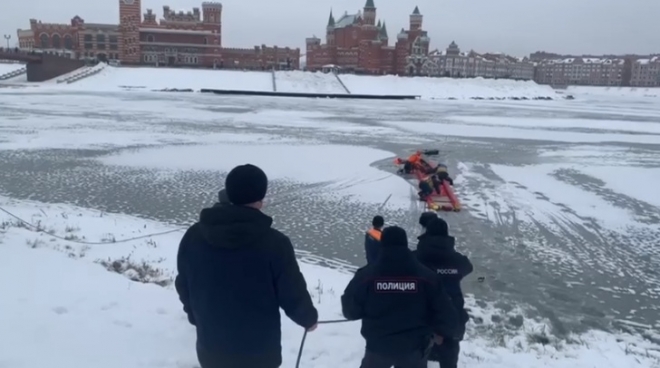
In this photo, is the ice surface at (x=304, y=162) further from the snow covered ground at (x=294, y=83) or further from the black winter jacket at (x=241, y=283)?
the snow covered ground at (x=294, y=83)

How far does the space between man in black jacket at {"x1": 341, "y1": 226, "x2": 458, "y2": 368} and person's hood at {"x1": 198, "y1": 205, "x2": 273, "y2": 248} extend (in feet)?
3.08

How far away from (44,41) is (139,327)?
105 meters

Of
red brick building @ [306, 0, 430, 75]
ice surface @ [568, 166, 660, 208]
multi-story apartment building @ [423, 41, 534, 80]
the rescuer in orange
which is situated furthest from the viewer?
multi-story apartment building @ [423, 41, 534, 80]

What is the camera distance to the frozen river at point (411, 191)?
846 centimetres

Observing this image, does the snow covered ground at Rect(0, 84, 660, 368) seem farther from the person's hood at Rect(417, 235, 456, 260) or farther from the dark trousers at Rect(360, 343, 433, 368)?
the person's hood at Rect(417, 235, 456, 260)

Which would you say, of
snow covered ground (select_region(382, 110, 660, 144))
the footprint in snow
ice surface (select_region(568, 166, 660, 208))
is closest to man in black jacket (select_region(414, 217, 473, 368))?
the footprint in snow

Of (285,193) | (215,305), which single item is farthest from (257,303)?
(285,193)

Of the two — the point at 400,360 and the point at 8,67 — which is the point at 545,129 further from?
the point at 8,67

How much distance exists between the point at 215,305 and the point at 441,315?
4.80ft

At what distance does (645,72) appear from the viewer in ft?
530

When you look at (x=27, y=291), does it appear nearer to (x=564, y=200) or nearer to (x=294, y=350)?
(x=294, y=350)

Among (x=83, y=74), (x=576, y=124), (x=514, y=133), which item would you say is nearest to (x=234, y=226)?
(x=514, y=133)

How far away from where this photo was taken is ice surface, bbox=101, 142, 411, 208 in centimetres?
1424

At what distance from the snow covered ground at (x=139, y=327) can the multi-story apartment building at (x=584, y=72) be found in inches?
6719
